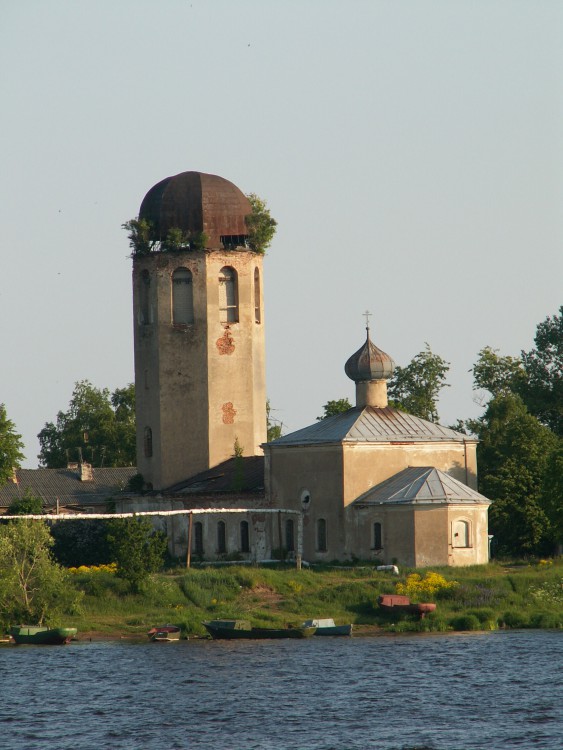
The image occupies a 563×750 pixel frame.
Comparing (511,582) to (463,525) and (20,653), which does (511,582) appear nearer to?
(463,525)

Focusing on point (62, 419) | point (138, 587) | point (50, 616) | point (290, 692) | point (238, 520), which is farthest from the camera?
point (62, 419)

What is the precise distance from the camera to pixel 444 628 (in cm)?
4884

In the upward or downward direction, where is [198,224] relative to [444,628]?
upward

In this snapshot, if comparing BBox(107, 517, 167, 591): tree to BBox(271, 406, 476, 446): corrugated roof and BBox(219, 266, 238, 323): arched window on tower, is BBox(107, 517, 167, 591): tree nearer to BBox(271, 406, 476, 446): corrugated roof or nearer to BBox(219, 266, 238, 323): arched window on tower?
BBox(271, 406, 476, 446): corrugated roof

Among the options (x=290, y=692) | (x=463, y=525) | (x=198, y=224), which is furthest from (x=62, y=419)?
(x=290, y=692)

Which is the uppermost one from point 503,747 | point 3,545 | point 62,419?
point 62,419

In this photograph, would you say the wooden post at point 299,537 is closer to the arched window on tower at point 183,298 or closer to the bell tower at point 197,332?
the bell tower at point 197,332

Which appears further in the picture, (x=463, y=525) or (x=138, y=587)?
(x=463, y=525)

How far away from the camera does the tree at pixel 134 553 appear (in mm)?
50906

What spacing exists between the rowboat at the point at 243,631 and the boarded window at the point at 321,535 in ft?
31.3

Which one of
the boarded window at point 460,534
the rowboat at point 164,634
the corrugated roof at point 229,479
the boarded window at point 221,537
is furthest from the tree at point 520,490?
the rowboat at point 164,634

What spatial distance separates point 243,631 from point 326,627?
8.69 feet

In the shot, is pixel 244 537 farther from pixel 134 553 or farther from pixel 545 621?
pixel 545 621

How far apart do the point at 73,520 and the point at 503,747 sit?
30.8m
